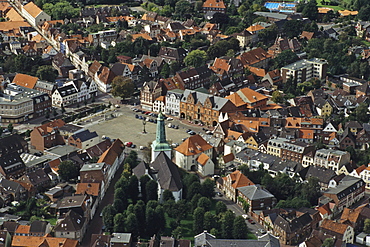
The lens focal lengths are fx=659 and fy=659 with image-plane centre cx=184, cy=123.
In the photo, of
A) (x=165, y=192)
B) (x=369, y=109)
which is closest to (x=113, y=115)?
(x=165, y=192)

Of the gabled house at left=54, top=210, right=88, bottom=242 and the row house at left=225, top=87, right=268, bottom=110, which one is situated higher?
the row house at left=225, top=87, right=268, bottom=110

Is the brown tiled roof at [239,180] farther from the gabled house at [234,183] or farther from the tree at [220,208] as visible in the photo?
the tree at [220,208]

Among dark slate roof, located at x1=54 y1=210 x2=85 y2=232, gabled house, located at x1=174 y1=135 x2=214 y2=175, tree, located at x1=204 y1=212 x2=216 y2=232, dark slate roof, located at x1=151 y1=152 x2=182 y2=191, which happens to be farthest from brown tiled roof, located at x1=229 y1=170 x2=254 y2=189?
dark slate roof, located at x1=54 y1=210 x2=85 y2=232

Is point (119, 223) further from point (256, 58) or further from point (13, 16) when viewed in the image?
point (13, 16)

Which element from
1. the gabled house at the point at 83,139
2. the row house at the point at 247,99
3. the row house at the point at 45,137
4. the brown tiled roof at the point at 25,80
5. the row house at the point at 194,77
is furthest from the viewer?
the row house at the point at 194,77

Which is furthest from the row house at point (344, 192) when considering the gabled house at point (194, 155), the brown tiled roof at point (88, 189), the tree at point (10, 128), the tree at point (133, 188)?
the tree at point (10, 128)

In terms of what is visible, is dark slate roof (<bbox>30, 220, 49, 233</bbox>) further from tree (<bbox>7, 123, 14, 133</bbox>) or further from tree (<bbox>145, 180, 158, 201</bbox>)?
tree (<bbox>7, 123, 14, 133</bbox>)
